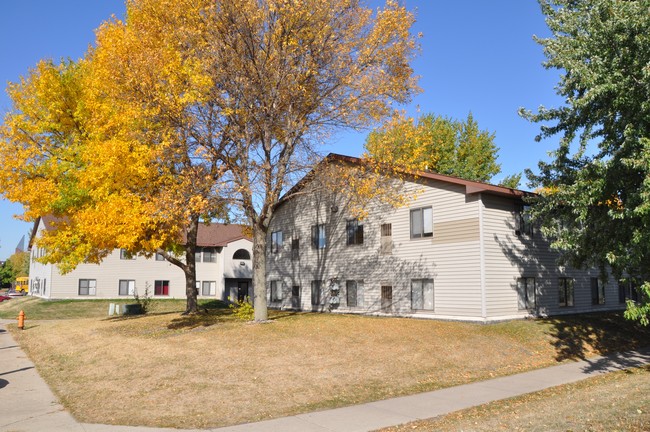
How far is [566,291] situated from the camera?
25.5 meters

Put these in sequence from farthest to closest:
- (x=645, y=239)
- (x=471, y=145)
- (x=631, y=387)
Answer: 1. (x=471, y=145)
2. (x=645, y=239)
3. (x=631, y=387)

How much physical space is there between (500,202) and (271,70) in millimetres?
11436

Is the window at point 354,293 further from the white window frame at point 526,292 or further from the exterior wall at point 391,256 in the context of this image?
the white window frame at point 526,292

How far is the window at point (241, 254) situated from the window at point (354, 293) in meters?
23.3

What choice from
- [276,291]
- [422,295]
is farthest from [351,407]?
[276,291]

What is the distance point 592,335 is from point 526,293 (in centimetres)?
347

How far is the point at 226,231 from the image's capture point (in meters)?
54.6

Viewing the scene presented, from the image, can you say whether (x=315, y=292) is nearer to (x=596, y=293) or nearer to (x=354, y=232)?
(x=354, y=232)

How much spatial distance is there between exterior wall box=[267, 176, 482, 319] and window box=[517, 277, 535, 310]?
2.59 metres

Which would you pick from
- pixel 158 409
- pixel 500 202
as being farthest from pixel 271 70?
pixel 158 409

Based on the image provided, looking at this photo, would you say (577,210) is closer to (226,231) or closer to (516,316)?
(516,316)

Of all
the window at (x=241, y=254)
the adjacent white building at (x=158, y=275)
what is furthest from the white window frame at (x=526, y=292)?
the window at (x=241, y=254)

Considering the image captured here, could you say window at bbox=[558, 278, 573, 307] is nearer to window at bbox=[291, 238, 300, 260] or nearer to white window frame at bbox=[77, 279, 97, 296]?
window at bbox=[291, 238, 300, 260]

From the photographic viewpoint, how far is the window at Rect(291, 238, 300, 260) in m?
32.2
